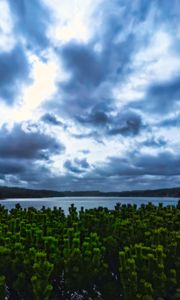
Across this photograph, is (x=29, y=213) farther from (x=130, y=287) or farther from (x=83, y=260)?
(x=130, y=287)

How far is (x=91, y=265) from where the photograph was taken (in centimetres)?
602

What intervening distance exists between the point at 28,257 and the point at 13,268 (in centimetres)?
31

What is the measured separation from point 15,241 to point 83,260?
1.42 meters

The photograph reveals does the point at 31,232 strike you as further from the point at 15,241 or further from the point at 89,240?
the point at 89,240

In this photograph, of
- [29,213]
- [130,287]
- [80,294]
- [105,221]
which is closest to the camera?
[130,287]

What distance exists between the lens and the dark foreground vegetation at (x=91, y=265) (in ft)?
18.5

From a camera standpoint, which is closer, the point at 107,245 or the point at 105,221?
the point at 107,245

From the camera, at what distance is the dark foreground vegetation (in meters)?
5.65

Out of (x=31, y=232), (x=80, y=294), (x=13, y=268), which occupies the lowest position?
(x=80, y=294)

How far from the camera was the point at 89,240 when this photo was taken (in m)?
6.73

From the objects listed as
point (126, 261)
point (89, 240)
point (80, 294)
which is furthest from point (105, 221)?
point (126, 261)

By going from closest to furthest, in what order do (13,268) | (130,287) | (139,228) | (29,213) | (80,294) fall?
(130,287)
(13,268)
(80,294)
(139,228)
(29,213)

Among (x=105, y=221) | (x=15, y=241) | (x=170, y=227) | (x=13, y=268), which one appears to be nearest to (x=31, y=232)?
(x=15, y=241)

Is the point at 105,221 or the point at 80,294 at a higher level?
the point at 105,221
